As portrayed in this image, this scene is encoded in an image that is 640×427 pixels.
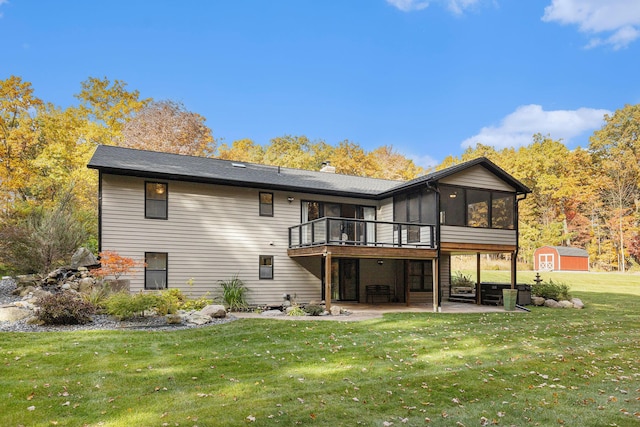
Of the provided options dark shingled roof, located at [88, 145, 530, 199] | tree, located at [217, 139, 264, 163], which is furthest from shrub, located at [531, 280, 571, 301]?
tree, located at [217, 139, 264, 163]

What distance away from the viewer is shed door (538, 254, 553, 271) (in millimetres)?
38781

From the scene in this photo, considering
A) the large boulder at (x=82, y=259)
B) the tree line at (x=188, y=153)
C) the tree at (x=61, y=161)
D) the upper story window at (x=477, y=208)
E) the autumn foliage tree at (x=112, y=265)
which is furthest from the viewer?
the tree at (x=61, y=161)

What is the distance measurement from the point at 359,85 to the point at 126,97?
1207 inches

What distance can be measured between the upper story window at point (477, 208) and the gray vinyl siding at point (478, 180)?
19cm

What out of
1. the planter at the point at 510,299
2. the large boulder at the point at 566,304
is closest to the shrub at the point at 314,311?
the planter at the point at 510,299

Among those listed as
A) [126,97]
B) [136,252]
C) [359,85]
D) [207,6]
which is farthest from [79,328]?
[359,85]

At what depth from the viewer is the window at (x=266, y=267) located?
1544 centimetres

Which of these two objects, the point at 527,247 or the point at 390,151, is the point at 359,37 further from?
the point at 527,247

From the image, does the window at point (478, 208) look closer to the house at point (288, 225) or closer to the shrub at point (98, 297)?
the house at point (288, 225)

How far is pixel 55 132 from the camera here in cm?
2706

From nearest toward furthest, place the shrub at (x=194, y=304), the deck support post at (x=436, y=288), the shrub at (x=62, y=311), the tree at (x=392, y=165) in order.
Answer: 1. the shrub at (x=62, y=311)
2. the shrub at (x=194, y=304)
3. the deck support post at (x=436, y=288)
4. the tree at (x=392, y=165)

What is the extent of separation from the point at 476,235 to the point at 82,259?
13230 mm

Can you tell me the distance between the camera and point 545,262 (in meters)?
39.6

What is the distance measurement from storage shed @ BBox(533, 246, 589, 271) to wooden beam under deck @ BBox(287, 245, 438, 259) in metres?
29.0
